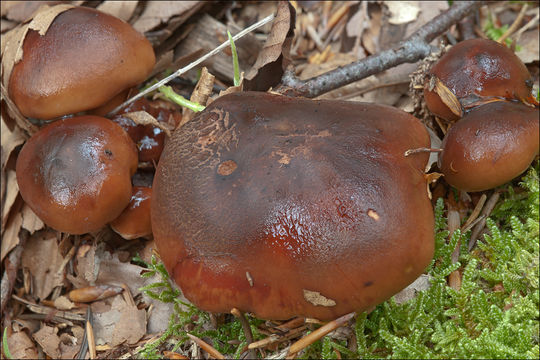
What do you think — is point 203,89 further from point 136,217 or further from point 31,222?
point 31,222

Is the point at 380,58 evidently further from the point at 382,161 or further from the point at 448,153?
the point at 382,161

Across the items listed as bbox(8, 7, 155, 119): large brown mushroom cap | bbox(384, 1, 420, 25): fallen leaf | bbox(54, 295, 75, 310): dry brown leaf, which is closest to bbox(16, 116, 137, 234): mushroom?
bbox(8, 7, 155, 119): large brown mushroom cap

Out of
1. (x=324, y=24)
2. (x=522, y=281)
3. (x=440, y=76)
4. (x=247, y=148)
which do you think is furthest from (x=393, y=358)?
(x=324, y=24)

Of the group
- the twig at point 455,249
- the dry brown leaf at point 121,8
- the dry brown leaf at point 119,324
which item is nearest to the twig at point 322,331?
the twig at point 455,249

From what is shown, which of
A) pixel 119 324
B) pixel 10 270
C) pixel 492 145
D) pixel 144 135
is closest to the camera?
pixel 492 145

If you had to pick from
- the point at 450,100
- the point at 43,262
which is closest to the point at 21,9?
the point at 43,262

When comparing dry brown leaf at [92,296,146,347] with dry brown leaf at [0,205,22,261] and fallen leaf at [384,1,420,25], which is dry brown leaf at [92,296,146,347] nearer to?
dry brown leaf at [0,205,22,261]
